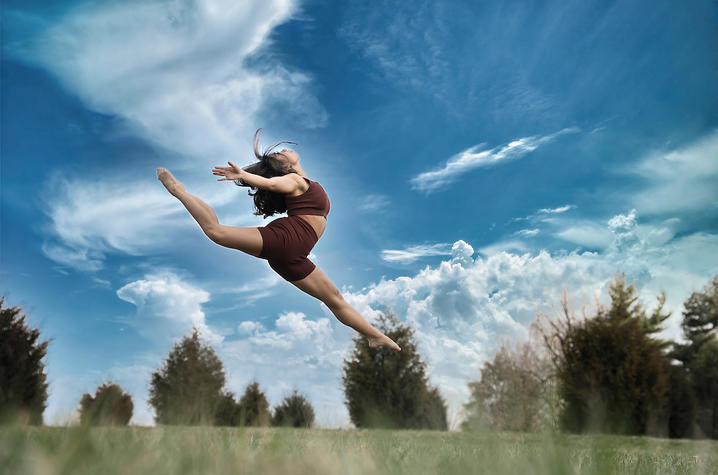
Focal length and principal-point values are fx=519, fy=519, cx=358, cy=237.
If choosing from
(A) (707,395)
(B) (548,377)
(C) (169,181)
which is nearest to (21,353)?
(C) (169,181)

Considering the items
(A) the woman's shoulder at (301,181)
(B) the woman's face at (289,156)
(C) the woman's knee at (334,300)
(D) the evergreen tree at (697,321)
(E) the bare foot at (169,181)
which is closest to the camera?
(E) the bare foot at (169,181)

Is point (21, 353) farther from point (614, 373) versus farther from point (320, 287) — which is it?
point (614, 373)

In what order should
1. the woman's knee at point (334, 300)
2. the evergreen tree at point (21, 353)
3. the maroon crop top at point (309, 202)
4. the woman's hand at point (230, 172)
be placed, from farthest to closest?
the evergreen tree at point (21, 353) → the woman's knee at point (334, 300) → the maroon crop top at point (309, 202) → the woman's hand at point (230, 172)

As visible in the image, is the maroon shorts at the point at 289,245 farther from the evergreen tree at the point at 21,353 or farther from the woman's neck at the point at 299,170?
the evergreen tree at the point at 21,353

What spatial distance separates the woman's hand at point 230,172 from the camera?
434 cm

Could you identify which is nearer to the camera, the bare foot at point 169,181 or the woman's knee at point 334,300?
the bare foot at point 169,181

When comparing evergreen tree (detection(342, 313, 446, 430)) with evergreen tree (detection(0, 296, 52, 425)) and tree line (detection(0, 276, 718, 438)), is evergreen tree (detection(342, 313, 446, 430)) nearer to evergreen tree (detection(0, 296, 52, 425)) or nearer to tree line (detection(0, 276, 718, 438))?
tree line (detection(0, 276, 718, 438))

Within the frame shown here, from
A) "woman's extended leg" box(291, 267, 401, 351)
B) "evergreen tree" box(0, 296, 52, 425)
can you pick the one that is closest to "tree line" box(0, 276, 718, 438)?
"evergreen tree" box(0, 296, 52, 425)

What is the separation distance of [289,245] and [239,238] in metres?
0.47

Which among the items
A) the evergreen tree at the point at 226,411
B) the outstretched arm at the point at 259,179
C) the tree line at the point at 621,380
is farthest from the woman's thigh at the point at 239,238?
the evergreen tree at the point at 226,411

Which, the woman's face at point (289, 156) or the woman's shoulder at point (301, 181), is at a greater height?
the woman's face at point (289, 156)

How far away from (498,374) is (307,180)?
44.3ft

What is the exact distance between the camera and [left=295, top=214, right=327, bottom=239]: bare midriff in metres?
4.96

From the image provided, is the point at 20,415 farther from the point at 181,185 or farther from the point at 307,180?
the point at 307,180
